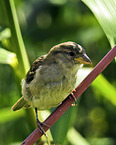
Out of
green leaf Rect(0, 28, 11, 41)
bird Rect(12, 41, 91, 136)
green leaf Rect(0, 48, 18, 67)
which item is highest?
green leaf Rect(0, 28, 11, 41)

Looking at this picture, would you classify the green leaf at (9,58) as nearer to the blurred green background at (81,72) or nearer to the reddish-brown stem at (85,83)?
the blurred green background at (81,72)

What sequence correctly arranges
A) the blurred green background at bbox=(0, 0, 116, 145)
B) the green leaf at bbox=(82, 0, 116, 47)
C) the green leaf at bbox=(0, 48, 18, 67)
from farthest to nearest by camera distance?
the blurred green background at bbox=(0, 0, 116, 145)
the green leaf at bbox=(0, 48, 18, 67)
the green leaf at bbox=(82, 0, 116, 47)

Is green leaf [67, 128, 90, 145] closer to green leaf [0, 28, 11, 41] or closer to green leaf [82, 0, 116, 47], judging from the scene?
green leaf [0, 28, 11, 41]

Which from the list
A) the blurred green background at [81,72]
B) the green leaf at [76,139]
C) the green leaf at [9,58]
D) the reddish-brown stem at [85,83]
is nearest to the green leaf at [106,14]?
the reddish-brown stem at [85,83]

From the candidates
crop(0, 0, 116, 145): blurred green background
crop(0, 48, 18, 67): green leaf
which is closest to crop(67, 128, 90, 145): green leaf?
crop(0, 0, 116, 145): blurred green background

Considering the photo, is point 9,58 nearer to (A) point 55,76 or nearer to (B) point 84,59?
(A) point 55,76

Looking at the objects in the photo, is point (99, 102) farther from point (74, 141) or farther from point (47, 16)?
point (47, 16)
